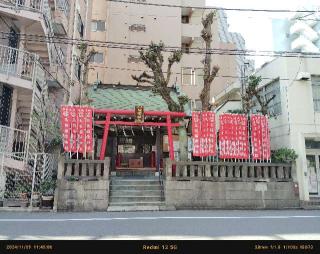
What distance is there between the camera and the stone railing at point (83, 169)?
13.1 meters

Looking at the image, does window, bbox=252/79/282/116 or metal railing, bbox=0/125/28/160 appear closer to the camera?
metal railing, bbox=0/125/28/160

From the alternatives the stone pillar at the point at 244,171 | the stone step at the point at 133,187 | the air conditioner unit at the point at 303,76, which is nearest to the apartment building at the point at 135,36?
the air conditioner unit at the point at 303,76

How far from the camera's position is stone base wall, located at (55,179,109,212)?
1252 cm

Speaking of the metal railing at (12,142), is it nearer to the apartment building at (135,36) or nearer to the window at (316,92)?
the window at (316,92)

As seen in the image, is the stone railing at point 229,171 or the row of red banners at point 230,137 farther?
the row of red banners at point 230,137

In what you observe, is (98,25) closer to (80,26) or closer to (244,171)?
(80,26)

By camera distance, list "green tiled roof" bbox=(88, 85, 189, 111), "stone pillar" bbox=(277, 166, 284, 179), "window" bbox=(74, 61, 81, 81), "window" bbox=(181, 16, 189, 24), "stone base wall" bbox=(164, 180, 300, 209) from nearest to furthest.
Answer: "stone base wall" bbox=(164, 180, 300, 209) < "stone pillar" bbox=(277, 166, 284, 179) < "green tiled roof" bbox=(88, 85, 189, 111) < "window" bbox=(74, 61, 81, 81) < "window" bbox=(181, 16, 189, 24)

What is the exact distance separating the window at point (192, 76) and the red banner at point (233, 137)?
1616 centimetres

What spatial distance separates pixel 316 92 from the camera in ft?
54.8

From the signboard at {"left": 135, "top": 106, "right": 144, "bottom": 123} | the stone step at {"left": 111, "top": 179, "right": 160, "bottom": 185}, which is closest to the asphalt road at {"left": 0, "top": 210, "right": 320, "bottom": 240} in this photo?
the stone step at {"left": 111, "top": 179, "right": 160, "bottom": 185}

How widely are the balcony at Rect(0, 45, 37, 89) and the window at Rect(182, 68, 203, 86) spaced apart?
18506 millimetres

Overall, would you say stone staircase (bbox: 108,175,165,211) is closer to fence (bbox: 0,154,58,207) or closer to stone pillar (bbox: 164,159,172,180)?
stone pillar (bbox: 164,159,172,180)

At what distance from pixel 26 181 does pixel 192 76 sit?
21.7m

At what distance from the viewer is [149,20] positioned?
103 feet
